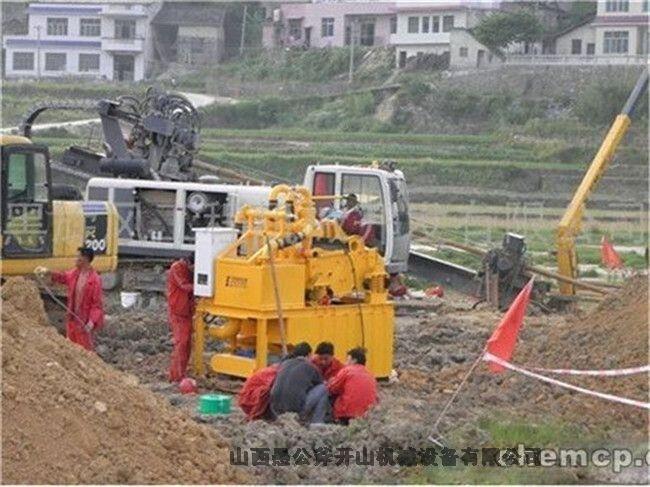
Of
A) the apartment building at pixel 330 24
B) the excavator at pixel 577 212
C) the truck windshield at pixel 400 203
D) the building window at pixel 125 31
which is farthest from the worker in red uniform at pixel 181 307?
the building window at pixel 125 31

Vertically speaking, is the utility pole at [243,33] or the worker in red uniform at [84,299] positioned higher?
the utility pole at [243,33]

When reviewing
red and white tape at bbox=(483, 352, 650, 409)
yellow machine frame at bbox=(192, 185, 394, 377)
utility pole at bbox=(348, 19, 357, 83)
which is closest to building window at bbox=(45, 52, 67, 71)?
utility pole at bbox=(348, 19, 357, 83)

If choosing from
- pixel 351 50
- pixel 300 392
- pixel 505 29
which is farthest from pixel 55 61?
pixel 300 392

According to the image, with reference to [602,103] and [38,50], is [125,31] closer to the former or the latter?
[38,50]

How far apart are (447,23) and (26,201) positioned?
65.7 metres

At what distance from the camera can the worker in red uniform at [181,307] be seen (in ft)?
58.6

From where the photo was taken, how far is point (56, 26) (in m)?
86.1

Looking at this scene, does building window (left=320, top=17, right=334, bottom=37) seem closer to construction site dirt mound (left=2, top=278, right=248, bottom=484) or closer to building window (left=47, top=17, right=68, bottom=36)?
building window (left=47, top=17, right=68, bottom=36)

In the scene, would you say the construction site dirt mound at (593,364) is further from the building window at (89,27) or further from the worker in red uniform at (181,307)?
the building window at (89,27)

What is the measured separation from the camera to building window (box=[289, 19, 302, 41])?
285ft

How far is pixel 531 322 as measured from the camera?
80.9 feet

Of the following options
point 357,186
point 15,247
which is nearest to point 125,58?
point 357,186

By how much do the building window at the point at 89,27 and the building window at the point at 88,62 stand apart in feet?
3.72

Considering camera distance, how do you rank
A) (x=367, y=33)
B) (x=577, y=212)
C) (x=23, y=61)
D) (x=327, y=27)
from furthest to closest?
(x=367, y=33) → (x=327, y=27) → (x=23, y=61) → (x=577, y=212)
